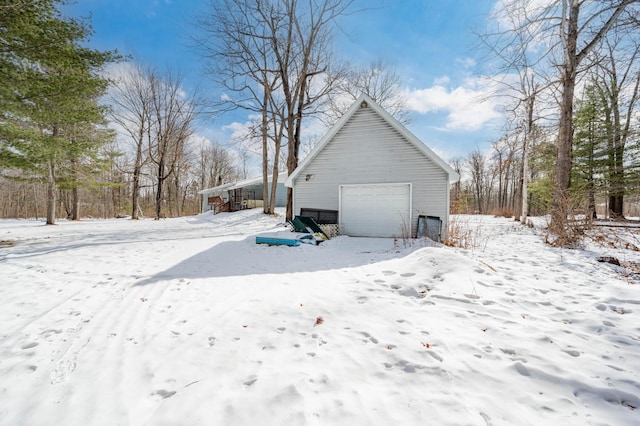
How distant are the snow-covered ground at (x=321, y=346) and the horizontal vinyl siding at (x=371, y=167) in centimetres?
446

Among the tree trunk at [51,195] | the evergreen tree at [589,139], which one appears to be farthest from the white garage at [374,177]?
the tree trunk at [51,195]

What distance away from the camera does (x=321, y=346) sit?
2.38 m

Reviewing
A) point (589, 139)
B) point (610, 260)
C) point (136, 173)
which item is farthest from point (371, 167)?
point (136, 173)

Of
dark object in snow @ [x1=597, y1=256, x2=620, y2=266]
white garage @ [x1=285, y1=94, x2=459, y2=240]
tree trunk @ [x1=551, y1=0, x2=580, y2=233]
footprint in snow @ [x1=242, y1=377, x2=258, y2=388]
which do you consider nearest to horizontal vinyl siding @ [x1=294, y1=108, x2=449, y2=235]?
white garage @ [x1=285, y1=94, x2=459, y2=240]

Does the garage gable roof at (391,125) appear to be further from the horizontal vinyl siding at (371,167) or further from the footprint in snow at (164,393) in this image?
the footprint in snow at (164,393)

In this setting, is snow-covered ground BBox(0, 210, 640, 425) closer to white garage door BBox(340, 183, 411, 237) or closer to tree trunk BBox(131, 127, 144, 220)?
white garage door BBox(340, 183, 411, 237)

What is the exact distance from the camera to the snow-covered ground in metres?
1.62

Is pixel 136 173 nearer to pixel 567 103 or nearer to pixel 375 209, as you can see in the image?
pixel 375 209

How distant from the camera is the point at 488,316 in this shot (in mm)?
2949

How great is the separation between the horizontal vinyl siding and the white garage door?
0.27 m

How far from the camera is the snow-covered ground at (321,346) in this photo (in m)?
1.62

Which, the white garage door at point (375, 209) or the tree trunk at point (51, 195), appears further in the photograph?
the tree trunk at point (51, 195)

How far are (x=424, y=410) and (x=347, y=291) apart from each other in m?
2.24

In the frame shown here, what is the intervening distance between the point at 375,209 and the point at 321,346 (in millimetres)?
7461
